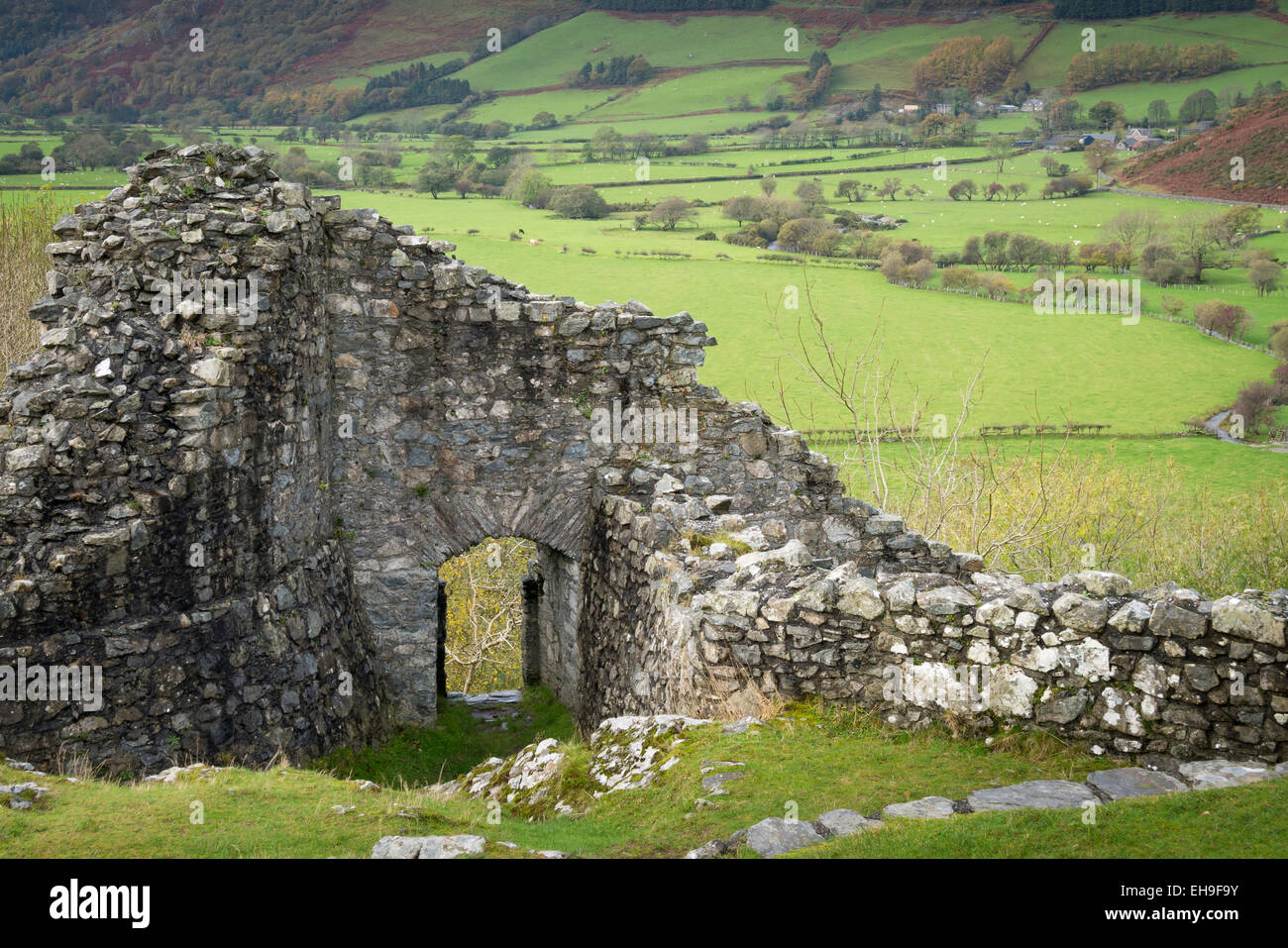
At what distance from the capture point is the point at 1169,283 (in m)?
69.8

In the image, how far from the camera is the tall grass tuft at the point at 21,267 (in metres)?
26.0

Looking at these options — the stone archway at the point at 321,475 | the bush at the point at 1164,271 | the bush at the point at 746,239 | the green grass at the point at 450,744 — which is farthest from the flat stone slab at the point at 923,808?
the bush at the point at 1164,271

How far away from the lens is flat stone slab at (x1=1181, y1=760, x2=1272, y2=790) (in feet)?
23.7

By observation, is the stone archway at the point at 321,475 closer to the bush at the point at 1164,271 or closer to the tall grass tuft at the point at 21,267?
the tall grass tuft at the point at 21,267

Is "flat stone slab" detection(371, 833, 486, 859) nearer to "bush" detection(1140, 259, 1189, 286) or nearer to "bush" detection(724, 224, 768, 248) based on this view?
"bush" detection(724, 224, 768, 248)

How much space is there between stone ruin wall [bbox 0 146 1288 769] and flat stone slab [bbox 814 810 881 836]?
181 centimetres

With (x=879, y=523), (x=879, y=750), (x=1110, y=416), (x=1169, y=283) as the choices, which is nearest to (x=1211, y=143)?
(x=1169, y=283)

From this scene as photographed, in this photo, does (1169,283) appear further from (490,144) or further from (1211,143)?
(490,144)

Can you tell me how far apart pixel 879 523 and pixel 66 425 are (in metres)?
8.95

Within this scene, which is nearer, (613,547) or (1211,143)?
(613,547)

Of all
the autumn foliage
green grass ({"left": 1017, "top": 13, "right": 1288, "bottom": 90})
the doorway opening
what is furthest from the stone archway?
the autumn foliage

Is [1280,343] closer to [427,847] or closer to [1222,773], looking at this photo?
[1222,773]

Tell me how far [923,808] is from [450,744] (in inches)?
315

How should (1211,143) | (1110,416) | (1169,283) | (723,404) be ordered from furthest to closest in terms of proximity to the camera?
(1211,143), (1169,283), (1110,416), (723,404)
